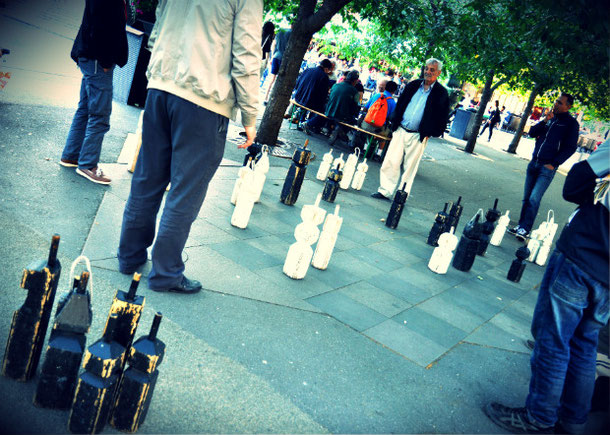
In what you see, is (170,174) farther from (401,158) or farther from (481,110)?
(481,110)

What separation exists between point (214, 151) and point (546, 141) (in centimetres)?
694

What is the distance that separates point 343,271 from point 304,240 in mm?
830

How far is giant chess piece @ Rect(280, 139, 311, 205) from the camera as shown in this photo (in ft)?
22.1

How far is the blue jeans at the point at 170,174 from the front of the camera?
3.44m

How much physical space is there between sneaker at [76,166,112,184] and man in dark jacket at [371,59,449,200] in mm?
4281

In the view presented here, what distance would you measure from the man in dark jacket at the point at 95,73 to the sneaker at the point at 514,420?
437 cm

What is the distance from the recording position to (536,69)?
38.3 ft

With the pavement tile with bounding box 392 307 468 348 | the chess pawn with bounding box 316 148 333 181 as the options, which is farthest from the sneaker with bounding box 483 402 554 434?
the chess pawn with bounding box 316 148 333 181

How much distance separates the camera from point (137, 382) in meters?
2.25

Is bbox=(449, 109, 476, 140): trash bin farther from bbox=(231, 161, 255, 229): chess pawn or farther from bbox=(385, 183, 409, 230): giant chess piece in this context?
bbox=(231, 161, 255, 229): chess pawn

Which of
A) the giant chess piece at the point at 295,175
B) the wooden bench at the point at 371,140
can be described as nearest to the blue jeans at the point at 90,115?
the giant chess piece at the point at 295,175

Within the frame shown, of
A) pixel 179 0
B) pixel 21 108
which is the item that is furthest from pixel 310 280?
pixel 21 108

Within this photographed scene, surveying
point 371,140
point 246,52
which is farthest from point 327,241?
point 371,140

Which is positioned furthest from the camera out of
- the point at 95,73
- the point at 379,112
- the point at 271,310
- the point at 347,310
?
the point at 379,112
